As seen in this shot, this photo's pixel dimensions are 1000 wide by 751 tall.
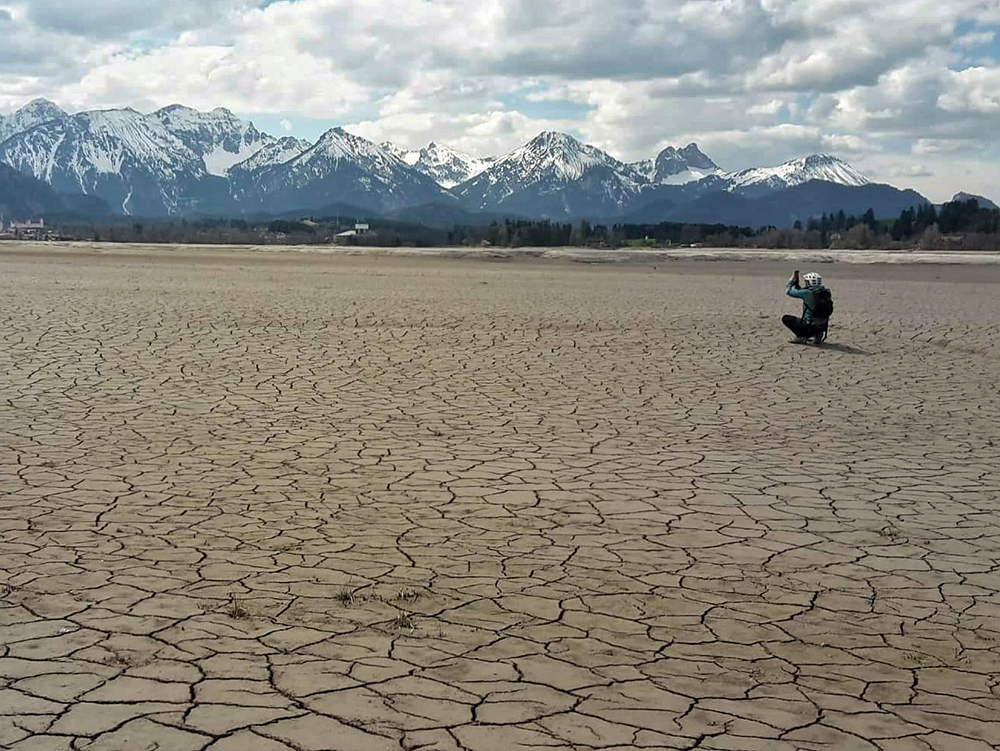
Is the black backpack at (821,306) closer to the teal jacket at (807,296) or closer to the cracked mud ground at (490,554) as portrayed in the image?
the teal jacket at (807,296)

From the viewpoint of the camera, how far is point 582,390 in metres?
12.7

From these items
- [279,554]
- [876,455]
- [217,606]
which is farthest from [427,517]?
[876,455]

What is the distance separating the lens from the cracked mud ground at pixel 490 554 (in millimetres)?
4062

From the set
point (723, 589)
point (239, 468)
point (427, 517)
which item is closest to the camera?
point (723, 589)

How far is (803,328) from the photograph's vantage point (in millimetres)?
18000

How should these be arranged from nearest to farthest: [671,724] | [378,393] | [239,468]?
[671,724], [239,468], [378,393]

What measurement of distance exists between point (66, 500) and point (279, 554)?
6.31 feet

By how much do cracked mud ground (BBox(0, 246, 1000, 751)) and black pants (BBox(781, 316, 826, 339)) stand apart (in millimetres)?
2915

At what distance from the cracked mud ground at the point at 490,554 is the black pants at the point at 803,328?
2.91m

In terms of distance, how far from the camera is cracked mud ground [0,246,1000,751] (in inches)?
160

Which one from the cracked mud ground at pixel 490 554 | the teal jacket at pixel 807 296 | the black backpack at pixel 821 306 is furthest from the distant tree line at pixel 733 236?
the cracked mud ground at pixel 490 554

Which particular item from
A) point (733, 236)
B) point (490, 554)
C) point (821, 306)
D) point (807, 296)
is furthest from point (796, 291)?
point (733, 236)

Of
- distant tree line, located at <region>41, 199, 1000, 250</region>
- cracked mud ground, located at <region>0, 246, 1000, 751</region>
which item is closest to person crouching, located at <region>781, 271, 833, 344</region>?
cracked mud ground, located at <region>0, 246, 1000, 751</region>

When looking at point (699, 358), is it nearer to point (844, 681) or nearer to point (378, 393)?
point (378, 393)
